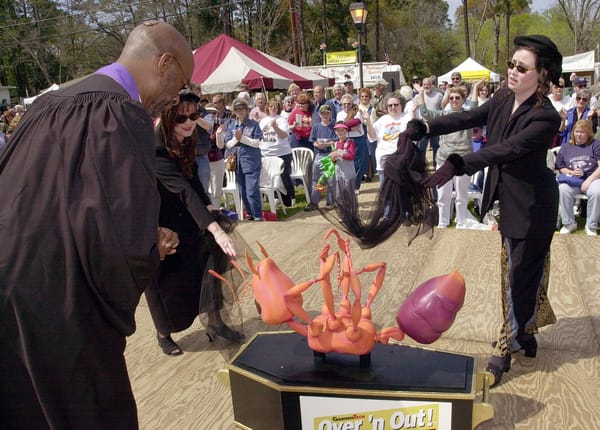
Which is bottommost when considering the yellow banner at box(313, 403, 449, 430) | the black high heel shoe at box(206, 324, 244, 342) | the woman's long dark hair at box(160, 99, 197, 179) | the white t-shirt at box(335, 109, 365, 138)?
the black high heel shoe at box(206, 324, 244, 342)

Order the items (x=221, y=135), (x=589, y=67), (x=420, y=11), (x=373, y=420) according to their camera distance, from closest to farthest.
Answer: (x=373, y=420) → (x=221, y=135) → (x=589, y=67) → (x=420, y=11)

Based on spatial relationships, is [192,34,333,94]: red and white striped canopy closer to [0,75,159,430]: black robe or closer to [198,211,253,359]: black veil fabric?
[198,211,253,359]: black veil fabric

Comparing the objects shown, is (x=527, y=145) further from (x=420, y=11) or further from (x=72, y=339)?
(x=420, y=11)

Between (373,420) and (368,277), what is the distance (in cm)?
265

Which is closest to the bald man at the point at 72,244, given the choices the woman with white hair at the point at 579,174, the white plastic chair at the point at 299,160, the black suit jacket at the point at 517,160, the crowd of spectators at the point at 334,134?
the black suit jacket at the point at 517,160

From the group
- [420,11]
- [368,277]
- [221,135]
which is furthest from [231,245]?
[420,11]

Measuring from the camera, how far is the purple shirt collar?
5.97 feet

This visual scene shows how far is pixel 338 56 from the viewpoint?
111 feet

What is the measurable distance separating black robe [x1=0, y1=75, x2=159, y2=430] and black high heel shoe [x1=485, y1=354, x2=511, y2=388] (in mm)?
2353

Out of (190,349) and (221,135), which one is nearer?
(190,349)

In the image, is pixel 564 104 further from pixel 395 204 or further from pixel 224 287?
pixel 224 287

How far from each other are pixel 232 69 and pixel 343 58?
63.7 feet

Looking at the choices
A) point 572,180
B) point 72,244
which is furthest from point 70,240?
point 572,180

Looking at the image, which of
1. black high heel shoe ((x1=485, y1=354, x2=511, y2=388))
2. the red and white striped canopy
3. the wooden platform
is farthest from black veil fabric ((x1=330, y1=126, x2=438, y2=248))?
the red and white striped canopy
